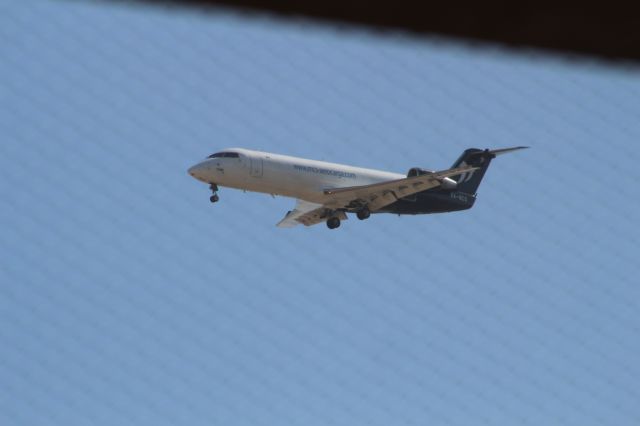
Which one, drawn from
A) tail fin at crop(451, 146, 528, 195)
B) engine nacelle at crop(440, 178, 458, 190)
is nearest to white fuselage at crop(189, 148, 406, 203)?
engine nacelle at crop(440, 178, 458, 190)

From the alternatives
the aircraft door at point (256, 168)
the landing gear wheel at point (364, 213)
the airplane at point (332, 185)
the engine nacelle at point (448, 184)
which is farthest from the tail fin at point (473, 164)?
the aircraft door at point (256, 168)

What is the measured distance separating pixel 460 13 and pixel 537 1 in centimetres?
30

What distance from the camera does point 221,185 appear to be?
31.4 m

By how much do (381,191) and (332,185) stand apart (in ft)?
5.64

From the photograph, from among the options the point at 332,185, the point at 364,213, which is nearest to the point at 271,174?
the point at 332,185

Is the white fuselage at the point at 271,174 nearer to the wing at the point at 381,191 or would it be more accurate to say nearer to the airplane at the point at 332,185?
the airplane at the point at 332,185

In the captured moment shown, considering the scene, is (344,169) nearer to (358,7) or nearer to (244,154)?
(244,154)

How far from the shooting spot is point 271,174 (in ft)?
104

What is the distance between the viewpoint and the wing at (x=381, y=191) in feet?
109

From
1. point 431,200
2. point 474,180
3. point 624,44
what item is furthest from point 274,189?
point 624,44

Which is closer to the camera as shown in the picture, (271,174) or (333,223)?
(271,174)

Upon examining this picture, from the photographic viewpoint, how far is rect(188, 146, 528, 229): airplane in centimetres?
3133

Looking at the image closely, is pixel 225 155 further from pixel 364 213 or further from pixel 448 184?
pixel 448 184

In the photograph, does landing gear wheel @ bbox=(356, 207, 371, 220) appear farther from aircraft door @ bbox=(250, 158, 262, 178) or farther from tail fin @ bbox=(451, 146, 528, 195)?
tail fin @ bbox=(451, 146, 528, 195)
